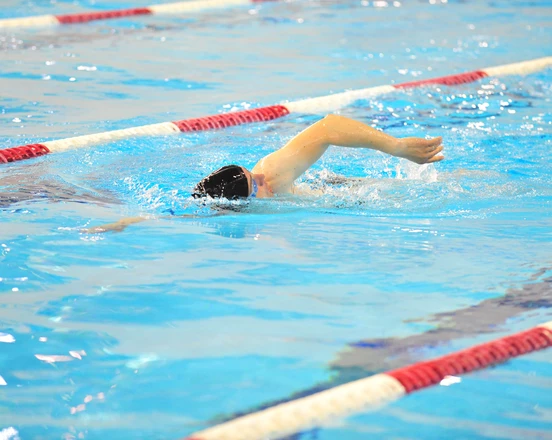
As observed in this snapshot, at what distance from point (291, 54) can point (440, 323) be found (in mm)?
5193

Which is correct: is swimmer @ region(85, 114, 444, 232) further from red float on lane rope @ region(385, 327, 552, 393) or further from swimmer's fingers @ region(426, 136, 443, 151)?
red float on lane rope @ region(385, 327, 552, 393)

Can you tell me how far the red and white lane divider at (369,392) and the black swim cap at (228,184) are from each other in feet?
4.73

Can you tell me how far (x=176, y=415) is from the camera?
7.48 feet

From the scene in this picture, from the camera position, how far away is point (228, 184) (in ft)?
12.0

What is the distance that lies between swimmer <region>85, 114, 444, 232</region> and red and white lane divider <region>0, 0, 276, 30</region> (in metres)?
5.36

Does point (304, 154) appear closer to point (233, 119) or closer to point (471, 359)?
point (471, 359)

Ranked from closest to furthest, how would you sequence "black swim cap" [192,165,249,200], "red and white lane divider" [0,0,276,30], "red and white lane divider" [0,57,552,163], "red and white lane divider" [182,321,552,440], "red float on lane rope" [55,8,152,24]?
"red and white lane divider" [182,321,552,440] < "black swim cap" [192,165,249,200] < "red and white lane divider" [0,57,552,163] < "red and white lane divider" [0,0,276,30] < "red float on lane rope" [55,8,152,24]

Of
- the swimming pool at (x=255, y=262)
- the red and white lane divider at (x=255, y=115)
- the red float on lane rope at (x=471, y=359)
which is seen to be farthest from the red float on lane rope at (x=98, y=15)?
the red float on lane rope at (x=471, y=359)

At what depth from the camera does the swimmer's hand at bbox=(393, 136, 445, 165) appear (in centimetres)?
376

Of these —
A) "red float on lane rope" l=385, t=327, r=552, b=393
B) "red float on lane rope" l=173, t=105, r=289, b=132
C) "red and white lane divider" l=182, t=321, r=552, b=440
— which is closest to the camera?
"red and white lane divider" l=182, t=321, r=552, b=440

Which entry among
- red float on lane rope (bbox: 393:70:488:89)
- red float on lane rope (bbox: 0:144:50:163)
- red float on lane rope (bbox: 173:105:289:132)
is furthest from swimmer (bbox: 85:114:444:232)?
red float on lane rope (bbox: 393:70:488:89)

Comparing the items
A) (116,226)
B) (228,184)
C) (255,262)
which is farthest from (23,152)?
(255,262)

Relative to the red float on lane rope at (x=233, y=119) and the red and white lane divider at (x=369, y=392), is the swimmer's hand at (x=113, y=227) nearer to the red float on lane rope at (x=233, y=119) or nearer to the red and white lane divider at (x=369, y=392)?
the red and white lane divider at (x=369, y=392)

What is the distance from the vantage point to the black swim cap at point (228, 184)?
3668 millimetres
